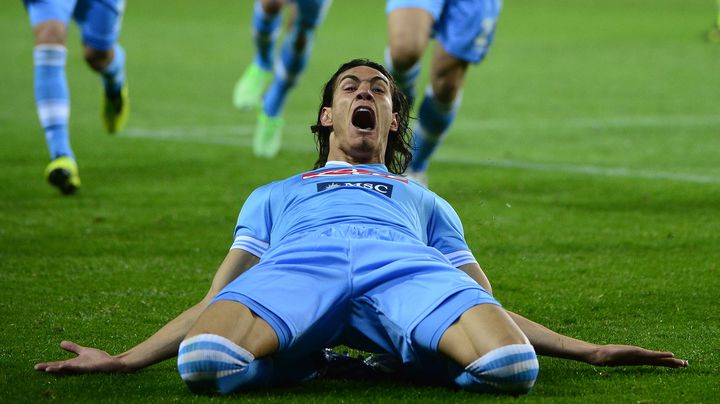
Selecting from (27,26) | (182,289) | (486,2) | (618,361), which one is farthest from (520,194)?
(27,26)

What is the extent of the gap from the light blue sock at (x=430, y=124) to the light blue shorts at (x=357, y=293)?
3760 millimetres

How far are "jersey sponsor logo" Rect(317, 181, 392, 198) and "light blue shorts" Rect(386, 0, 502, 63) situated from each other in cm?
316

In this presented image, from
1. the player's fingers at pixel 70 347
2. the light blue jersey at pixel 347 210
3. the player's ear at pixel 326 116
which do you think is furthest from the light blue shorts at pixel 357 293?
the player's ear at pixel 326 116

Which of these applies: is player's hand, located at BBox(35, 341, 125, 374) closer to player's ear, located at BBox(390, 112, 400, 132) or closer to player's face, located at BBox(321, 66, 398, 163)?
player's face, located at BBox(321, 66, 398, 163)

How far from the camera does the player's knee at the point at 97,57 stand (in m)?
8.48

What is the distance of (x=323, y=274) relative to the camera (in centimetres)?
357

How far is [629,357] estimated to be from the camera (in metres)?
3.68

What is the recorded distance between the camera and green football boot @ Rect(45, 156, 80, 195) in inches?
291

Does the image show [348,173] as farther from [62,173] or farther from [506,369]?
[62,173]

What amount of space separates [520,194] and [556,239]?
1.49 metres

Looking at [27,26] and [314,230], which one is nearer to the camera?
[314,230]

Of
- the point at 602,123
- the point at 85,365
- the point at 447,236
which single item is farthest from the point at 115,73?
the point at 85,365

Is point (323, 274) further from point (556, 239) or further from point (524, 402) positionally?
point (556, 239)

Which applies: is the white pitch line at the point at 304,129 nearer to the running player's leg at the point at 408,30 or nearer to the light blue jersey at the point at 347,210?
the running player's leg at the point at 408,30
